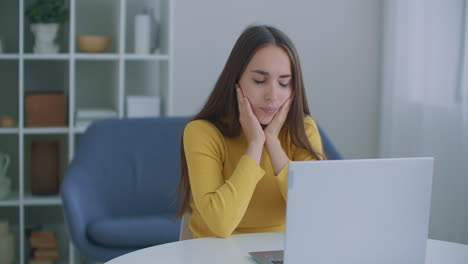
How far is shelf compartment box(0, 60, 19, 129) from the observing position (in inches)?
147

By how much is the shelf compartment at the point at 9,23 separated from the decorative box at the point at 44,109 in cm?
39

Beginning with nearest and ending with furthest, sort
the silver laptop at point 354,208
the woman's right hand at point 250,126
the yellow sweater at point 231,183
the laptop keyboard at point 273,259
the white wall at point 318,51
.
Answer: the silver laptop at point 354,208 < the laptop keyboard at point 273,259 < the yellow sweater at point 231,183 < the woman's right hand at point 250,126 < the white wall at point 318,51

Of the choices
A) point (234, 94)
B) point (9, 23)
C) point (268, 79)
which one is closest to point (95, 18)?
point (9, 23)

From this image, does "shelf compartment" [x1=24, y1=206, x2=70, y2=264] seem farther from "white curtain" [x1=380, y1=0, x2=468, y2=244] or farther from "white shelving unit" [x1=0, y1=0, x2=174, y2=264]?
"white curtain" [x1=380, y1=0, x2=468, y2=244]

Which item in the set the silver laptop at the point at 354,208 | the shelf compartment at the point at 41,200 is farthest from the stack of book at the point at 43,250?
the silver laptop at the point at 354,208

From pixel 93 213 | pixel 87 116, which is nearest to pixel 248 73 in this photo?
pixel 93 213

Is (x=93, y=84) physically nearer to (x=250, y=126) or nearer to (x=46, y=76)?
(x=46, y=76)

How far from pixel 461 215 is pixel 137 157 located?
145 cm

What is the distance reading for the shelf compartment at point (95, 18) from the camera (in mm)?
3797

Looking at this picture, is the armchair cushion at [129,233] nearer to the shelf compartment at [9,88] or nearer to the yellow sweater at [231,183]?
the yellow sweater at [231,183]

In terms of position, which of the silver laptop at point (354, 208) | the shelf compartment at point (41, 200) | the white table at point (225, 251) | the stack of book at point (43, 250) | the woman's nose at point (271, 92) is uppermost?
the woman's nose at point (271, 92)

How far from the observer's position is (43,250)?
350 centimetres

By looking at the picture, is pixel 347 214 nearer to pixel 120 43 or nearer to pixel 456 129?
pixel 456 129

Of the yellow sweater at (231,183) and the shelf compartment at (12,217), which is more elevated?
the yellow sweater at (231,183)
